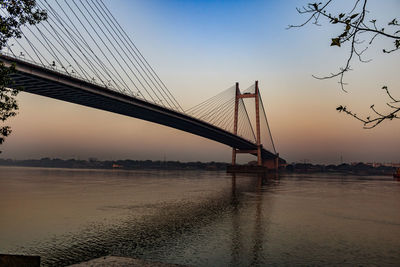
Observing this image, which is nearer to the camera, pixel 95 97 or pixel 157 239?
pixel 157 239

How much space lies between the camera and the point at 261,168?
76.9 meters

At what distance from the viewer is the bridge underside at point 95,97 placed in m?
32.1

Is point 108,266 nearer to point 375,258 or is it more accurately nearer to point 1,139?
point 1,139

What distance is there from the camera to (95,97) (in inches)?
1619

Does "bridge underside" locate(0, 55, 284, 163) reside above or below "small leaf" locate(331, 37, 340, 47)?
above

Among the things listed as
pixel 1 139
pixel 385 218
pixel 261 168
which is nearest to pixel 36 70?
pixel 1 139

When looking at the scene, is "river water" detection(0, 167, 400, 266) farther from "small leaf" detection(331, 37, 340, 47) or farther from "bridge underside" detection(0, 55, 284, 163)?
"bridge underside" detection(0, 55, 284, 163)

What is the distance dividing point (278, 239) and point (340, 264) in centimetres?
248

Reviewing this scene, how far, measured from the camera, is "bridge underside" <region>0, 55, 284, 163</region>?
32.1 metres

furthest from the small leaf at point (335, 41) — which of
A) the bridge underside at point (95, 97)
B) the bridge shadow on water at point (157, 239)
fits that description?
the bridge underside at point (95, 97)

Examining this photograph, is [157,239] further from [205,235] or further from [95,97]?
[95,97]

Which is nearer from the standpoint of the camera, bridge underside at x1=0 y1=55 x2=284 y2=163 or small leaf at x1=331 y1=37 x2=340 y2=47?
small leaf at x1=331 y1=37 x2=340 y2=47

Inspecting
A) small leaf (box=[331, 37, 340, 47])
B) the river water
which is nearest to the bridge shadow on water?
the river water

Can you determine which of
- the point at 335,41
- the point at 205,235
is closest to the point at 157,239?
the point at 205,235
